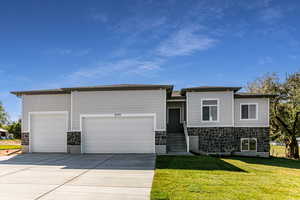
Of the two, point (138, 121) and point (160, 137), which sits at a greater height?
point (138, 121)

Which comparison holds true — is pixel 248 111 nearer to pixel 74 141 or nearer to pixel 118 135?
pixel 118 135

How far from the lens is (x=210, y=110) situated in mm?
13758

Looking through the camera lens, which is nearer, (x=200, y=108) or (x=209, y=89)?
(x=209, y=89)

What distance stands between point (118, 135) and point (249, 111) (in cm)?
933

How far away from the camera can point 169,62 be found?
18438 mm

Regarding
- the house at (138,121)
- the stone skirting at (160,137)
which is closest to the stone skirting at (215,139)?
the house at (138,121)

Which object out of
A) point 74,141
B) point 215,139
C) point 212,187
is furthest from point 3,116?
point 212,187

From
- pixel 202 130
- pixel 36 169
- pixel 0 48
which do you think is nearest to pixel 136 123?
pixel 202 130

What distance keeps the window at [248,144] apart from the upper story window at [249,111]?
1546 mm

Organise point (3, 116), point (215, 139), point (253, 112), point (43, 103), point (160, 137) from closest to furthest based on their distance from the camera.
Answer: point (160, 137)
point (43, 103)
point (215, 139)
point (253, 112)
point (3, 116)

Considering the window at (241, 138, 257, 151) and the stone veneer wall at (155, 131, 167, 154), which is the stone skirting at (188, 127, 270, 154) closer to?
the window at (241, 138, 257, 151)

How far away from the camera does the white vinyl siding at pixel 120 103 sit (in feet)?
39.5

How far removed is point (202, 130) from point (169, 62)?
7.59 metres

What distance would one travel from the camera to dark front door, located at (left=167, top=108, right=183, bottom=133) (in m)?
15.8
